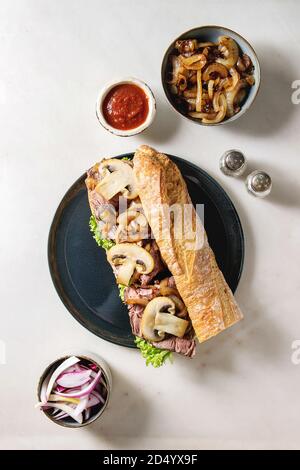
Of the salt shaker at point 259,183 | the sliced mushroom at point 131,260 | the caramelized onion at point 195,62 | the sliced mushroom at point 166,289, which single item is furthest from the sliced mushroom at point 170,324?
the caramelized onion at point 195,62

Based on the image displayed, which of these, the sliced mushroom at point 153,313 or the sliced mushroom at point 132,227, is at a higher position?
the sliced mushroom at point 132,227

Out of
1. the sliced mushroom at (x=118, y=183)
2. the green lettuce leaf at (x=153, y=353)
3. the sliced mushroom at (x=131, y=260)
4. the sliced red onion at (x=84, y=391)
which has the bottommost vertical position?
the sliced red onion at (x=84, y=391)

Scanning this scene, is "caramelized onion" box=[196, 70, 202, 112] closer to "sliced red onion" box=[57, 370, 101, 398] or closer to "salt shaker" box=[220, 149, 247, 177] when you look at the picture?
"salt shaker" box=[220, 149, 247, 177]

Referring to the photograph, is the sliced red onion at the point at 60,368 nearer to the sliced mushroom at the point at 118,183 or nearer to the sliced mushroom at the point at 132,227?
the sliced mushroom at the point at 132,227

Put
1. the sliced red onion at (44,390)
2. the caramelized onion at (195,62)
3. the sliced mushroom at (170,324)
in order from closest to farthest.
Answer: the sliced mushroom at (170,324) < the sliced red onion at (44,390) < the caramelized onion at (195,62)

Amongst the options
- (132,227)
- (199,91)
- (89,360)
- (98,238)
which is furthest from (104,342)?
(199,91)
